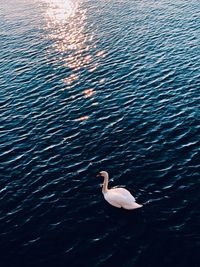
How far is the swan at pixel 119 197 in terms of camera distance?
86.6 feet

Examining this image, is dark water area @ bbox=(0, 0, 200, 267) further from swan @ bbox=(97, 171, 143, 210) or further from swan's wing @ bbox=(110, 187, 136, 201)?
swan's wing @ bbox=(110, 187, 136, 201)

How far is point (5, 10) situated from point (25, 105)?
6330 cm

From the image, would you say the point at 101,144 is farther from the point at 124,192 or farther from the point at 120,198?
the point at 120,198

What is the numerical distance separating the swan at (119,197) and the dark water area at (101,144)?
60 centimetres

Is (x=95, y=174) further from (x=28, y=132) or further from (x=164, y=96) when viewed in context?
(x=164, y=96)

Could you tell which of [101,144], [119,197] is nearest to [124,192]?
[119,197]

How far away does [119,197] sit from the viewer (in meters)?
27.0

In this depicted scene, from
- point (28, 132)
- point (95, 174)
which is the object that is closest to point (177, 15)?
point (28, 132)

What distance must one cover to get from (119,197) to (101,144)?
31.2ft

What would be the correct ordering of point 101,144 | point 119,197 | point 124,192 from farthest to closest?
point 101,144 < point 124,192 < point 119,197

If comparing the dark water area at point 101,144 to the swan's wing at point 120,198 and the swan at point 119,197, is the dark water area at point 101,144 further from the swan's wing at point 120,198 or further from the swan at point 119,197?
the swan's wing at point 120,198

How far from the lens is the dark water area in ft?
79.4

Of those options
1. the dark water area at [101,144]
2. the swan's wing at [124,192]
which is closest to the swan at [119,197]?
the swan's wing at [124,192]

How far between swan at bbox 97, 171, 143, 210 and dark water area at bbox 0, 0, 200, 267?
0.60 metres
